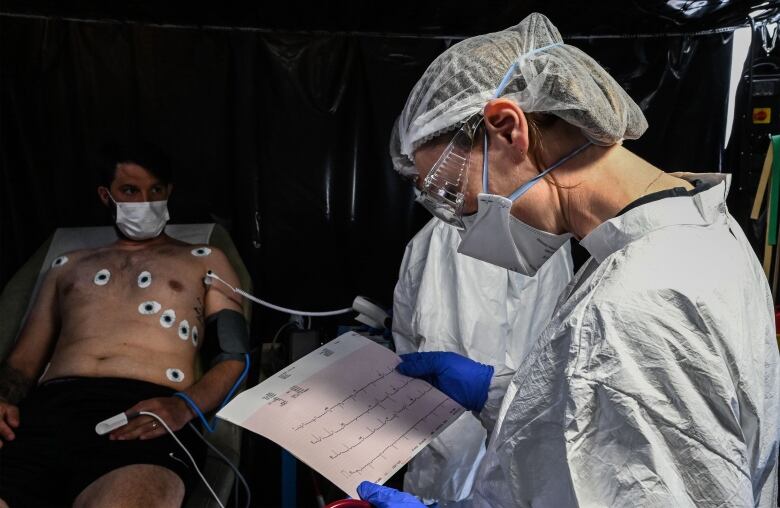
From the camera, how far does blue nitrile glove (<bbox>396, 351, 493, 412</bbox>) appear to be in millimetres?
1266

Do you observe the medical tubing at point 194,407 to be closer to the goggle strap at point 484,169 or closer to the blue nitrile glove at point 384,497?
the blue nitrile glove at point 384,497

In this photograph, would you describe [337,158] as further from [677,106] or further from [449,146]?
[449,146]

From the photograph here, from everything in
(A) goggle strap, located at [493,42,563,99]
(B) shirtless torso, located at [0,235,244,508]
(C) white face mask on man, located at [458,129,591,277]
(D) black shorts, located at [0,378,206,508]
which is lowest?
(D) black shorts, located at [0,378,206,508]

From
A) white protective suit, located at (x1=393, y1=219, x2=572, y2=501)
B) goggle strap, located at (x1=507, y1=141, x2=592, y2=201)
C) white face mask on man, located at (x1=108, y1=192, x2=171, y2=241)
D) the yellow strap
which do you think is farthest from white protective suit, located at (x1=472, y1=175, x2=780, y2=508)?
white face mask on man, located at (x1=108, y1=192, x2=171, y2=241)

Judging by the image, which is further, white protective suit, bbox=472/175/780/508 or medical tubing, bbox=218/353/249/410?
medical tubing, bbox=218/353/249/410

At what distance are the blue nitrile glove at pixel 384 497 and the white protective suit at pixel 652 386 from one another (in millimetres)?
153

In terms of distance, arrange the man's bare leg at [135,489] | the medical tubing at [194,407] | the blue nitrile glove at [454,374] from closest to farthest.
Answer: the blue nitrile glove at [454,374]
the man's bare leg at [135,489]
the medical tubing at [194,407]

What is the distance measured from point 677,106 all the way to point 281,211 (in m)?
1.77

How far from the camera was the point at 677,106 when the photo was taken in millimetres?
2496

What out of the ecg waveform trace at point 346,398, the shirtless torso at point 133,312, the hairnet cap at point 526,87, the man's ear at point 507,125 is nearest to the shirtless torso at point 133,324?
the shirtless torso at point 133,312

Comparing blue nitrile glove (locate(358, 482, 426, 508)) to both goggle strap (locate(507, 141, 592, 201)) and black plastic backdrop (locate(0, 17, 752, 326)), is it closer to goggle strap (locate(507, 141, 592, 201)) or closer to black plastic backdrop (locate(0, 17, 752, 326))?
goggle strap (locate(507, 141, 592, 201))

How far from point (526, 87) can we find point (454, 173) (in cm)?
18

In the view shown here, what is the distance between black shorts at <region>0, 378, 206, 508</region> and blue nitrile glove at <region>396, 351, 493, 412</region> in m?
0.83

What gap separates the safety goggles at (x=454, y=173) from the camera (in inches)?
38.5
